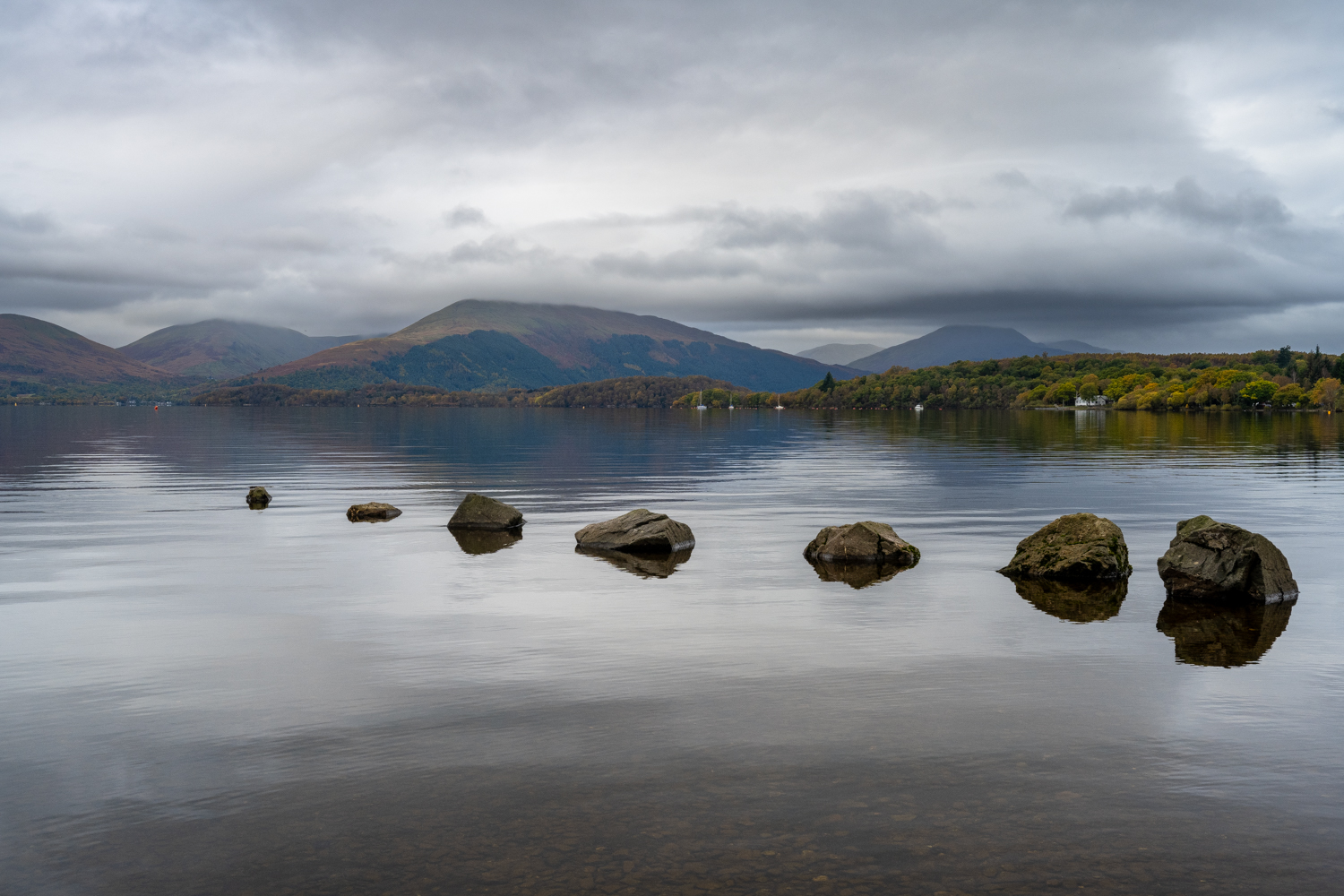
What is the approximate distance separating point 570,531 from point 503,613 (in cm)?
1719

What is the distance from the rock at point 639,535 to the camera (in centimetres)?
3741

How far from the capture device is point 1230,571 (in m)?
27.7


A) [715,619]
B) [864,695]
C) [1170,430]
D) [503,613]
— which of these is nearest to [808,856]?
[864,695]

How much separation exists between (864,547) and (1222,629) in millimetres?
12646

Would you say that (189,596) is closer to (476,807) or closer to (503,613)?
(503,613)

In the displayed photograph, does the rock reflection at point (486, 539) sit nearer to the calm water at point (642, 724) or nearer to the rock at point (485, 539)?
the rock at point (485, 539)

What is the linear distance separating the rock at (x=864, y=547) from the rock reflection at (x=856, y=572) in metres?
0.38

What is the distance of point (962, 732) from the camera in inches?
630

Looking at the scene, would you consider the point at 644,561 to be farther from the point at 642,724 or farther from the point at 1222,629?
the point at 642,724

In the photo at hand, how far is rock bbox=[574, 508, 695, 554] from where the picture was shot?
123ft

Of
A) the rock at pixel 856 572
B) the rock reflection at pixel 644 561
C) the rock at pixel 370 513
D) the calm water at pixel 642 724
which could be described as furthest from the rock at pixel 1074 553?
the rock at pixel 370 513

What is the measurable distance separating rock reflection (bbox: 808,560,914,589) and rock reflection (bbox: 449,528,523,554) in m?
12.6

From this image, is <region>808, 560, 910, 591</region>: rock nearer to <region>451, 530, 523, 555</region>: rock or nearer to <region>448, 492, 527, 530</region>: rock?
<region>451, 530, 523, 555</region>: rock

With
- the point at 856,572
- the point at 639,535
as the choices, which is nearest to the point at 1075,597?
the point at 856,572
